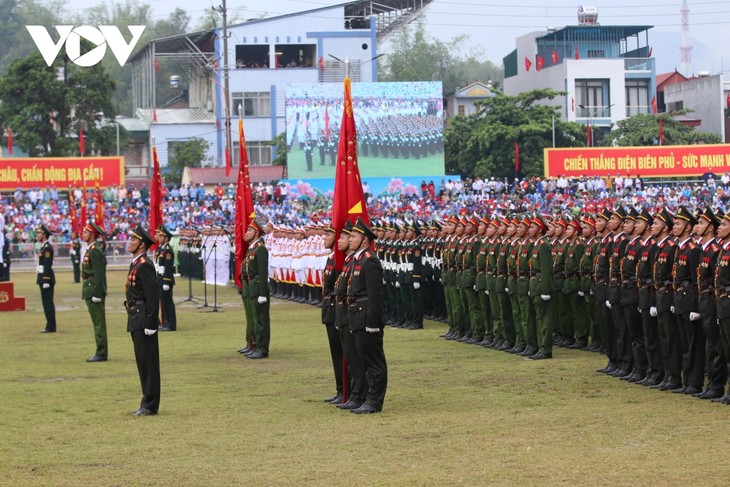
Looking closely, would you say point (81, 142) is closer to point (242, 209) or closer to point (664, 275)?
point (242, 209)

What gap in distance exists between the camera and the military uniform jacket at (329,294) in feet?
38.3

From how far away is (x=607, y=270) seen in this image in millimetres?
13305

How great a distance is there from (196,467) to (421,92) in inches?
1753

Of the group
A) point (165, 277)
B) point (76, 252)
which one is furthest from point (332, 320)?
point (76, 252)

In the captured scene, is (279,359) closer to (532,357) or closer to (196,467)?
(532,357)

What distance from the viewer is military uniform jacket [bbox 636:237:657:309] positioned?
12203 mm

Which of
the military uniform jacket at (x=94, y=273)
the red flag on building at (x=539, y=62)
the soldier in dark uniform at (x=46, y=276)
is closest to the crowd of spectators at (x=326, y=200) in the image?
the red flag on building at (x=539, y=62)

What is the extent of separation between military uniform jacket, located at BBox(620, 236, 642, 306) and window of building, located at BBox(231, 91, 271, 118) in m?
57.5

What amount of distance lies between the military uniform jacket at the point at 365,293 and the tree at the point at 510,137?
154 feet

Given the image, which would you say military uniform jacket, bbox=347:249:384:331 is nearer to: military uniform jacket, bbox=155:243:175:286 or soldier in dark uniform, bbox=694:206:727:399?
soldier in dark uniform, bbox=694:206:727:399

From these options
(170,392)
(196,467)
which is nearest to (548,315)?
(170,392)

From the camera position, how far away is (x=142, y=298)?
11555 millimetres

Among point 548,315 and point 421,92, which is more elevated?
point 421,92

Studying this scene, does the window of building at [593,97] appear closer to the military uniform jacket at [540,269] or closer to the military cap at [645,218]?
the military uniform jacket at [540,269]
